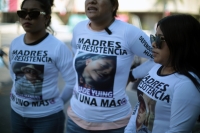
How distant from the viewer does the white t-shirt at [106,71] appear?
213cm

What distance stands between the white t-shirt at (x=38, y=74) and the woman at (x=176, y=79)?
3.08ft

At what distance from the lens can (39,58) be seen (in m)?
2.38

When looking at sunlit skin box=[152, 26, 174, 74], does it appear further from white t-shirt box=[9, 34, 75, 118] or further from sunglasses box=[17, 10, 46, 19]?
sunglasses box=[17, 10, 46, 19]

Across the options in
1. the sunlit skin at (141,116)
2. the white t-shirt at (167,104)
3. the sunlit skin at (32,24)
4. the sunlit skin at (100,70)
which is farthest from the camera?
the sunlit skin at (32,24)

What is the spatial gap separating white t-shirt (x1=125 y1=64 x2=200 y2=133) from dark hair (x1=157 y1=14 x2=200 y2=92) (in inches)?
3.1

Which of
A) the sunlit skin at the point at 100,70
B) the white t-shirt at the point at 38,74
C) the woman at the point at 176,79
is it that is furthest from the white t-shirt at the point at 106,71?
the woman at the point at 176,79

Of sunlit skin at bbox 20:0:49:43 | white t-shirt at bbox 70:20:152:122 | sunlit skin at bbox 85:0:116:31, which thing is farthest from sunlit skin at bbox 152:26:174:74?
sunlit skin at bbox 20:0:49:43

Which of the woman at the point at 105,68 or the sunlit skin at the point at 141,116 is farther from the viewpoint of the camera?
the woman at the point at 105,68

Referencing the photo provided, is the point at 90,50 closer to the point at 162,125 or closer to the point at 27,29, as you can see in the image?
the point at 27,29

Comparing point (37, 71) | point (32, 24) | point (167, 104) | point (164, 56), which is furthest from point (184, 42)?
point (32, 24)

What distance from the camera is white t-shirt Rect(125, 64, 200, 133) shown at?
1.55m

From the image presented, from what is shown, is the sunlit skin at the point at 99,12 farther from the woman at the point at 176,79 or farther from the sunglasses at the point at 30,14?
the woman at the point at 176,79

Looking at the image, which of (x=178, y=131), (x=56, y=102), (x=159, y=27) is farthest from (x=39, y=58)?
(x=178, y=131)

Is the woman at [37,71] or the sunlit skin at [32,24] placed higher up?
the sunlit skin at [32,24]
